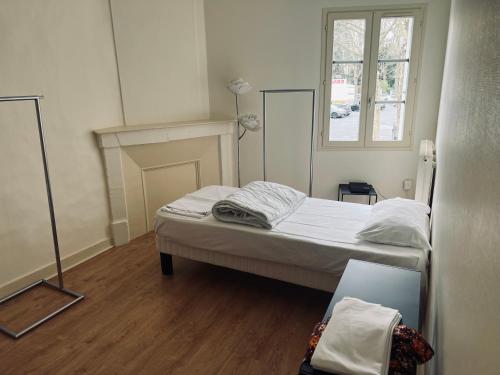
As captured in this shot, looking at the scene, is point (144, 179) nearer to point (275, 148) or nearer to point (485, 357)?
point (275, 148)

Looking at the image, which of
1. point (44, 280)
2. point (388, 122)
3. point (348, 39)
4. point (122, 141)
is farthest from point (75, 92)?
point (388, 122)

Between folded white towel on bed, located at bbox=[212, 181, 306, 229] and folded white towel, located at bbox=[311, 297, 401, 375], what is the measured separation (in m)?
1.23

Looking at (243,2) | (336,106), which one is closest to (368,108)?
(336,106)

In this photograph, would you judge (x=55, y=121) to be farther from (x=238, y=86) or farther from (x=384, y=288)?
(x=384, y=288)

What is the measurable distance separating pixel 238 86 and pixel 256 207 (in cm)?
188

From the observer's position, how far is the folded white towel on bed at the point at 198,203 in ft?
9.10

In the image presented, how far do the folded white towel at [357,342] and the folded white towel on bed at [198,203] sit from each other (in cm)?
165

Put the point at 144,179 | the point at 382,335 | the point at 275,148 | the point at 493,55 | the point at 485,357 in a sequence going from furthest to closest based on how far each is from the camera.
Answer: the point at 275,148 < the point at 144,179 < the point at 382,335 < the point at 493,55 < the point at 485,357

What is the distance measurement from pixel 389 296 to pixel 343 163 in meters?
2.86

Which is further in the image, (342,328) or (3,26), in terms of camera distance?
(3,26)

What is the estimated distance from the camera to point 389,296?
5.03 feet

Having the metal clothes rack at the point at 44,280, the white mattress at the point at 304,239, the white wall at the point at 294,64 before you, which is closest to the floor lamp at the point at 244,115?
the white wall at the point at 294,64

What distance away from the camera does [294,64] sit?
13.4 feet

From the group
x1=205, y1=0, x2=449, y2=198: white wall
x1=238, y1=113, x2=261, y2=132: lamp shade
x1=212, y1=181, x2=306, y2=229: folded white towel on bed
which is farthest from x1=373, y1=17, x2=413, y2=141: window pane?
x1=212, y1=181, x2=306, y2=229: folded white towel on bed
